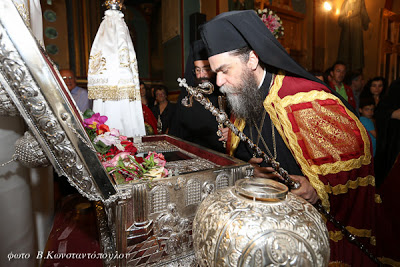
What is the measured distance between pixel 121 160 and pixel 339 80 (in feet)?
16.5

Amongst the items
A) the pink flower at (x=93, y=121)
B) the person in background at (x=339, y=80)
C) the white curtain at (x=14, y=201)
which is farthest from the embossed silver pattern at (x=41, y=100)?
the person in background at (x=339, y=80)

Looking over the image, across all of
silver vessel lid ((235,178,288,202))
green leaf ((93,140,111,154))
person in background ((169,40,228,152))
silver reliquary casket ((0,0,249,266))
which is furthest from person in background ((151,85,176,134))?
silver vessel lid ((235,178,288,202))

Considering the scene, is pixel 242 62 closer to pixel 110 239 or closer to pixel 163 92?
pixel 110 239

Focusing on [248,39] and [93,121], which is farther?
[93,121]

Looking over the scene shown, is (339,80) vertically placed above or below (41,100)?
above

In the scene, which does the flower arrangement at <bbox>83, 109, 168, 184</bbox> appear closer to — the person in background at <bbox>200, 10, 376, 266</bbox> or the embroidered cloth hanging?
the person in background at <bbox>200, 10, 376, 266</bbox>

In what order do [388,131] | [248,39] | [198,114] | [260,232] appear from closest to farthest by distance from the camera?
[260,232] → [248,39] → [388,131] → [198,114]

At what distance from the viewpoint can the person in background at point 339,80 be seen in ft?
15.5

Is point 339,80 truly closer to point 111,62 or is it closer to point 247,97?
point 247,97

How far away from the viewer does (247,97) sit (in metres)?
1.75

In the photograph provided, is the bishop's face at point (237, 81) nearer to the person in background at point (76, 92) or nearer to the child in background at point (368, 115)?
the child in background at point (368, 115)

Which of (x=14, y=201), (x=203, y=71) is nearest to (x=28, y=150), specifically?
(x=14, y=201)

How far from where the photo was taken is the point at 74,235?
1.43m

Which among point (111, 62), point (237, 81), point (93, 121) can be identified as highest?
point (111, 62)
